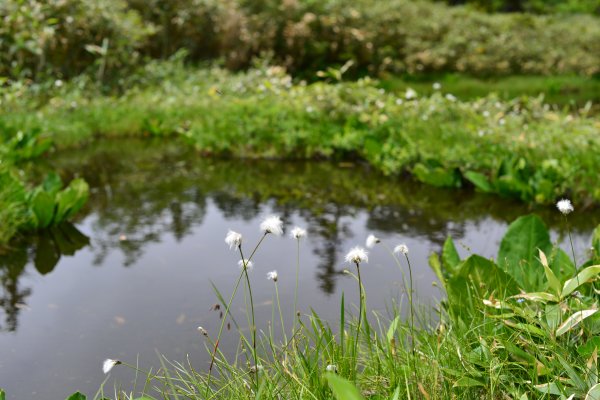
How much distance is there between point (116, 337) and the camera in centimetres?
339

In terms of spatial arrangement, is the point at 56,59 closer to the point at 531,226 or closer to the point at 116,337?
the point at 116,337

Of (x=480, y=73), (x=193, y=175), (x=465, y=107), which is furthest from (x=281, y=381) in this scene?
(x=480, y=73)

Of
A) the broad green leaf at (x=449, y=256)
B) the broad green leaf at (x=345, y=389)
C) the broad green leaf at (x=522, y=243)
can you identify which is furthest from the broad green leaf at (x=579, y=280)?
the broad green leaf at (x=345, y=389)

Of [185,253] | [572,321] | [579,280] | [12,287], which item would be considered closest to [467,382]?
[572,321]

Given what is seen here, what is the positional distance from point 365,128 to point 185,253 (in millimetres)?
3591

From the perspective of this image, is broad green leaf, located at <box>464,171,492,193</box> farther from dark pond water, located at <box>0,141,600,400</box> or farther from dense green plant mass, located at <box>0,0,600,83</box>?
dense green plant mass, located at <box>0,0,600,83</box>

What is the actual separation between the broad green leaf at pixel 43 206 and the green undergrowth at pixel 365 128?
2.92 meters

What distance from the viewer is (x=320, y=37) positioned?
14.9 m

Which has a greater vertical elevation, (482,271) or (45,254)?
(482,271)

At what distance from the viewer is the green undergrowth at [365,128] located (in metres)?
5.98

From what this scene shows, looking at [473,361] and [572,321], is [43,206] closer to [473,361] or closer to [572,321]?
[473,361]

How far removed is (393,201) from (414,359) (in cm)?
382

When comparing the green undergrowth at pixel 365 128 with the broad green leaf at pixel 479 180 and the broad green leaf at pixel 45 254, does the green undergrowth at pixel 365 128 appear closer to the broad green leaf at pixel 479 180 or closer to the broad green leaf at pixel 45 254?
the broad green leaf at pixel 479 180

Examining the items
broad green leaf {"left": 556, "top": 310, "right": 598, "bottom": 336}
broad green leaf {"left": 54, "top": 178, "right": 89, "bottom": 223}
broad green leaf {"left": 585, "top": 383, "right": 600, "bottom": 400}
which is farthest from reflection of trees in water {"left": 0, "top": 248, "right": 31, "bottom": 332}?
broad green leaf {"left": 585, "top": 383, "right": 600, "bottom": 400}
